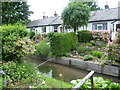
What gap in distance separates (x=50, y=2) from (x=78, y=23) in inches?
196

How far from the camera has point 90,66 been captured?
545 cm

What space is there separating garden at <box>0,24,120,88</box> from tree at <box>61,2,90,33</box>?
1.54 meters

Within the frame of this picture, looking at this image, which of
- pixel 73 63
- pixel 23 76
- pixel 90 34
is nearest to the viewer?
pixel 23 76

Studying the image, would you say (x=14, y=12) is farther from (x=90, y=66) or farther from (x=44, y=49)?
(x=90, y=66)

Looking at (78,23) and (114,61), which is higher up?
(78,23)

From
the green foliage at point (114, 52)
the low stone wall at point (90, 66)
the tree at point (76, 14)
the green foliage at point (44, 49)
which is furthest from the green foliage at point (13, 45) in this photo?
the tree at point (76, 14)

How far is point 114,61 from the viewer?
16.2 feet

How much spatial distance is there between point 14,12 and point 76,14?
11.6 metres

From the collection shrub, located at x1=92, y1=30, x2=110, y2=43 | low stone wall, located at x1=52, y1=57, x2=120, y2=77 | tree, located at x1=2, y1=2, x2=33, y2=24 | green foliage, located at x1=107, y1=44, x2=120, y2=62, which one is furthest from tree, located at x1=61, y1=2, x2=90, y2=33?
tree, located at x1=2, y1=2, x2=33, y2=24

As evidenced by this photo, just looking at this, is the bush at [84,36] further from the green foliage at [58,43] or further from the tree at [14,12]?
the tree at [14,12]

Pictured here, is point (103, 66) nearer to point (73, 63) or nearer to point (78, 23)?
point (73, 63)

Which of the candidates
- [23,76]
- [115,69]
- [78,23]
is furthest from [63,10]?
[23,76]

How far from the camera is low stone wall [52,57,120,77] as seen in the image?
4.67m

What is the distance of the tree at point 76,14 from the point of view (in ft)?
29.3
